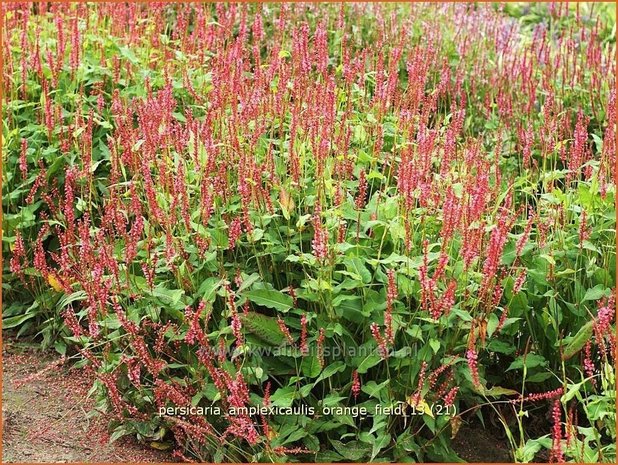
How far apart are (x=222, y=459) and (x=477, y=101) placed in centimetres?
334

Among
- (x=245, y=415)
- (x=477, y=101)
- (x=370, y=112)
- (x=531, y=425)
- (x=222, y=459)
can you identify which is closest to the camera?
(x=245, y=415)

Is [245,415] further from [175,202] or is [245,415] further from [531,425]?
[531,425]

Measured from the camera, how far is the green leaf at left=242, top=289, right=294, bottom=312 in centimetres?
353

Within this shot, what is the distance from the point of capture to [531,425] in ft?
12.3

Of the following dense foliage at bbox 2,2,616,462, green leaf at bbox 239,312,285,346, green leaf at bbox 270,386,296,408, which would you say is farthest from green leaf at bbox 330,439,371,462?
green leaf at bbox 239,312,285,346

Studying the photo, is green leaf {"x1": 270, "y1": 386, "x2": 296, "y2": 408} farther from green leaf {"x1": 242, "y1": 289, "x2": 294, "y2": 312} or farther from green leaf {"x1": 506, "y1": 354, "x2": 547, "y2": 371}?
green leaf {"x1": 506, "y1": 354, "x2": 547, "y2": 371}

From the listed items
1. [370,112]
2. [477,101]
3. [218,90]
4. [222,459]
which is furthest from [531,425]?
[477,101]

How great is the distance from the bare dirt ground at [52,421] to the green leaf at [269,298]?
0.73 m

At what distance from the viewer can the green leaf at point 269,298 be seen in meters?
3.53

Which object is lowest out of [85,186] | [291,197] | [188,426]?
[188,426]

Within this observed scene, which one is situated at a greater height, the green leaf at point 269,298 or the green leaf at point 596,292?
the green leaf at point 596,292

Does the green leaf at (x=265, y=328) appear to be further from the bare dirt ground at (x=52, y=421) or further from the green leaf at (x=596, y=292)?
the green leaf at (x=596, y=292)

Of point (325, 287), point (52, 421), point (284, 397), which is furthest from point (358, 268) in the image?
point (52, 421)

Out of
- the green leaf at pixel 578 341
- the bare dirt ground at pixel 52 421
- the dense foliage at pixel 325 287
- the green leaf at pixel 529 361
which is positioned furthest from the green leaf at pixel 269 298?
the green leaf at pixel 578 341
